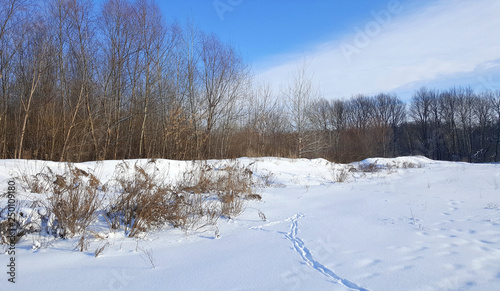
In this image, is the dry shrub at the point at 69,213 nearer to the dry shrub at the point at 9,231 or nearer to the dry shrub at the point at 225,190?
the dry shrub at the point at 9,231

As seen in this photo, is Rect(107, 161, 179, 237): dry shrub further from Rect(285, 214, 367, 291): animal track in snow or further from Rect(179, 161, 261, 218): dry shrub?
Rect(285, 214, 367, 291): animal track in snow

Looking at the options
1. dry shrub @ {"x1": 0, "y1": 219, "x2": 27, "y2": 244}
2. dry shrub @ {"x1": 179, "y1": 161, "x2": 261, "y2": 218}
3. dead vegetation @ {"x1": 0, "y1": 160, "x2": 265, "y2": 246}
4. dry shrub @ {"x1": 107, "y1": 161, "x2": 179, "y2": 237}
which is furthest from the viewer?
dry shrub @ {"x1": 179, "y1": 161, "x2": 261, "y2": 218}

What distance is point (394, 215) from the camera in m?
4.20

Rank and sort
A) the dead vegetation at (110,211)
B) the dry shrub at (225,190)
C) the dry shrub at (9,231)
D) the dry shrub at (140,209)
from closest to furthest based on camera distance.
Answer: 1. the dry shrub at (9,231)
2. the dead vegetation at (110,211)
3. the dry shrub at (140,209)
4. the dry shrub at (225,190)

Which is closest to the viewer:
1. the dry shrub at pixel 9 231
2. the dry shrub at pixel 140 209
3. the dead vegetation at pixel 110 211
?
the dry shrub at pixel 9 231

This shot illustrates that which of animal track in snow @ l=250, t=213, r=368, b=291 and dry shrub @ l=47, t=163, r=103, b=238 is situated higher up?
dry shrub @ l=47, t=163, r=103, b=238

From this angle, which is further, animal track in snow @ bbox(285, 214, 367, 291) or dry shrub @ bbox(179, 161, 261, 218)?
dry shrub @ bbox(179, 161, 261, 218)

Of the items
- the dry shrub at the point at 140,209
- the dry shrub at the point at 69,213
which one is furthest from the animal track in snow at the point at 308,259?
the dry shrub at the point at 69,213

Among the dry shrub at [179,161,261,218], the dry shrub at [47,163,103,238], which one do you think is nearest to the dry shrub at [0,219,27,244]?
the dry shrub at [47,163,103,238]

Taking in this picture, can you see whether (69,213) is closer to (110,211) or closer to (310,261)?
(110,211)

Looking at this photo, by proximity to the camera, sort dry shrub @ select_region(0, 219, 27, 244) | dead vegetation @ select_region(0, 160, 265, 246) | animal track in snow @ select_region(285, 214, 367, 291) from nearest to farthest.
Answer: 1. animal track in snow @ select_region(285, 214, 367, 291)
2. dry shrub @ select_region(0, 219, 27, 244)
3. dead vegetation @ select_region(0, 160, 265, 246)

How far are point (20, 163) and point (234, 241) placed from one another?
557 centimetres

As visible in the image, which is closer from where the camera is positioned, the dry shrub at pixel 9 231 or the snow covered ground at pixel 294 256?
the snow covered ground at pixel 294 256

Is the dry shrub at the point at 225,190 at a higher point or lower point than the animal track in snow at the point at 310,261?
higher
